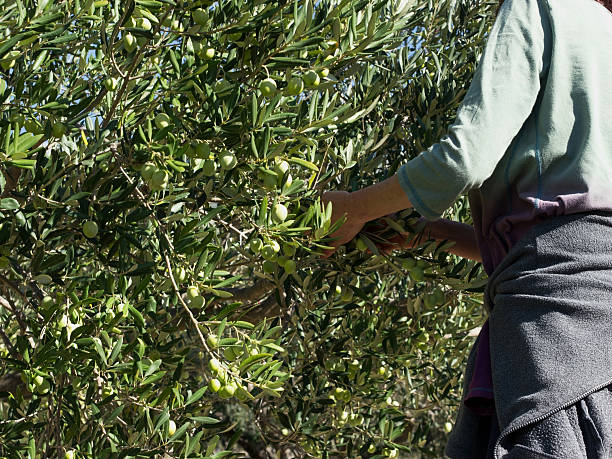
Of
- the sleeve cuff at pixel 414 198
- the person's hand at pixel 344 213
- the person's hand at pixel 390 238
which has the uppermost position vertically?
the sleeve cuff at pixel 414 198

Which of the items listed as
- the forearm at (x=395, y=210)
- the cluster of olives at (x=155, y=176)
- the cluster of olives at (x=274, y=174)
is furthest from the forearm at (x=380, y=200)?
the cluster of olives at (x=155, y=176)

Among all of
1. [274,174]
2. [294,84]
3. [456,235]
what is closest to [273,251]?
[274,174]

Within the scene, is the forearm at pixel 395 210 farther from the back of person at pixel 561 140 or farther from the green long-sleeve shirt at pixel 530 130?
the back of person at pixel 561 140

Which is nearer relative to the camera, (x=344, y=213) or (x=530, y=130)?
(x=530, y=130)

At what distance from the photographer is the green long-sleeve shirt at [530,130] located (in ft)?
5.37

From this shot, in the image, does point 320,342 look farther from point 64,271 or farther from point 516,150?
point 516,150

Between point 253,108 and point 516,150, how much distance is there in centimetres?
63

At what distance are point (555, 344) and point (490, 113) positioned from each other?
474 millimetres

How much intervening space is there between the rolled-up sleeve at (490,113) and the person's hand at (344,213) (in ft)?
1.05

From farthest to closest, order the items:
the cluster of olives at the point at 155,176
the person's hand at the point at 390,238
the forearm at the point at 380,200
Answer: the person's hand at the point at 390,238
the cluster of olives at the point at 155,176
the forearm at the point at 380,200

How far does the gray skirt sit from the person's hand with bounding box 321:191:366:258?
474 mm

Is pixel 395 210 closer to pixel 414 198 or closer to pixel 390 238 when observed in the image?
pixel 414 198

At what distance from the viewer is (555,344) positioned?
1.58 metres

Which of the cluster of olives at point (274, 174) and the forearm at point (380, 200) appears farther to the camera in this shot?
the cluster of olives at point (274, 174)
